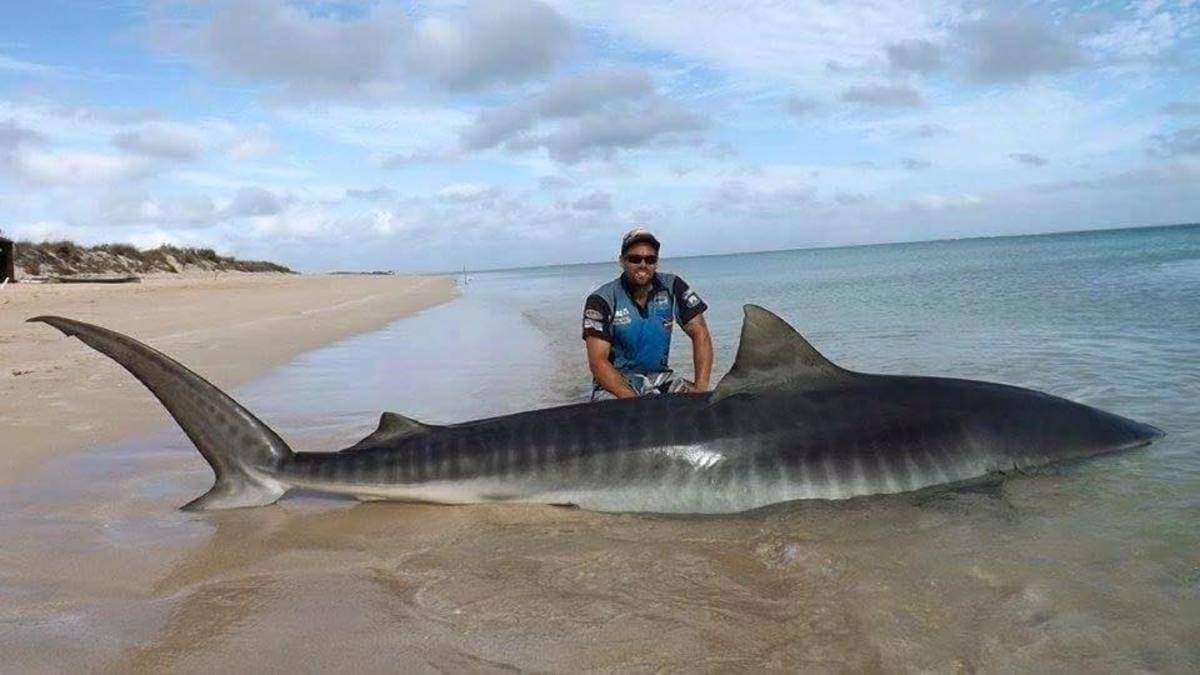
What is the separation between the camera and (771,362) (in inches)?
192

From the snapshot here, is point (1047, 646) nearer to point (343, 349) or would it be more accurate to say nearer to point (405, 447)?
point (405, 447)

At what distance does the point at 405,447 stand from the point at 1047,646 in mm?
2993

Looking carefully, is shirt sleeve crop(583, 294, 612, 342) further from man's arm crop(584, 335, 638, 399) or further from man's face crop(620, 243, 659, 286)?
man's face crop(620, 243, 659, 286)

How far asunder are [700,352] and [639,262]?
0.81 metres

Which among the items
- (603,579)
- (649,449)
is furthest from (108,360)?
(603,579)

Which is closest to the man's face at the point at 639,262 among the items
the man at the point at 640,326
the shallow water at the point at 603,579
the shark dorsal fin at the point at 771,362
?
the man at the point at 640,326

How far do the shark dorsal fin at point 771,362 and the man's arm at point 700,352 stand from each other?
1.45m

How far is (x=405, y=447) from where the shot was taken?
179 inches

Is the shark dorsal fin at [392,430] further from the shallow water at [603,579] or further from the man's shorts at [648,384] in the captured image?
the man's shorts at [648,384]

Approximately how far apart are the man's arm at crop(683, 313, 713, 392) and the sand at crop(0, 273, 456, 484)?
162 inches

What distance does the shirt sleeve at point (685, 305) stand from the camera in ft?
21.8

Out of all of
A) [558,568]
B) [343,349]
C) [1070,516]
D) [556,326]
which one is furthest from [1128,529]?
[556,326]

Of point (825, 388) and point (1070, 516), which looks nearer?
point (1070, 516)

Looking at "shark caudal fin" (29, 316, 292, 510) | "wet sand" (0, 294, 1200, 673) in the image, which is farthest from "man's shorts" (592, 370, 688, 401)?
"shark caudal fin" (29, 316, 292, 510)
